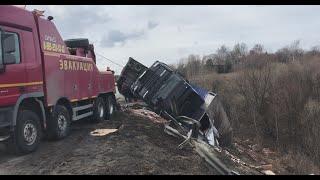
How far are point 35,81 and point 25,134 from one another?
129 cm

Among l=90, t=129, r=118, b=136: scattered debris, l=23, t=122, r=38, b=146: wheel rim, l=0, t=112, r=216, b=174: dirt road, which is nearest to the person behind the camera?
l=0, t=112, r=216, b=174: dirt road

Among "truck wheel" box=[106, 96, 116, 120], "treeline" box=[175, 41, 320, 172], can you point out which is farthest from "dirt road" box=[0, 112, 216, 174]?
"treeline" box=[175, 41, 320, 172]

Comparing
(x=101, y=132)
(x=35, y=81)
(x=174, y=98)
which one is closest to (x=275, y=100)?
(x=174, y=98)

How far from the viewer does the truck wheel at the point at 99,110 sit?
1670 centimetres

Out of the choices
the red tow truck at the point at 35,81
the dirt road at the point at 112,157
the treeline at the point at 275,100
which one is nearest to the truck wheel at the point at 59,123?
the red tow truck at the point at 35,81

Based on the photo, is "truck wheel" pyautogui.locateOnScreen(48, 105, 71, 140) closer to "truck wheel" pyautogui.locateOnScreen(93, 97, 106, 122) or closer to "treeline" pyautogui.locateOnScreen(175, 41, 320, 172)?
"truck wheel" pyautogui.locateOnScreen(93, 97, 106, 122)

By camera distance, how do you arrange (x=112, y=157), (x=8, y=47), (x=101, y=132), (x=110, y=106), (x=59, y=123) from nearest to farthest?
(x=112, y=157), (x=8, y=47), (x=59, y=123), (x=101, y=132), (x=110, y=106)

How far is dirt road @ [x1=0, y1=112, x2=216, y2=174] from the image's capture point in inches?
380

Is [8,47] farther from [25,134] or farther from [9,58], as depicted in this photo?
[25,134]

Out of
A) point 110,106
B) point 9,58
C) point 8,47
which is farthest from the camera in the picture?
point 110,106

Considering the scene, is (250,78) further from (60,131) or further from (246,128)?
(60,131)

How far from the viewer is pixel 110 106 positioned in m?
18.7

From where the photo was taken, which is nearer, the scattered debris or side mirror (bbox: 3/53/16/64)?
side mirror (bbox: 3/53/16/64)

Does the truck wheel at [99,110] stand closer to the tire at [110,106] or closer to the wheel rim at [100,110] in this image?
the wheel rim at [100,110]
